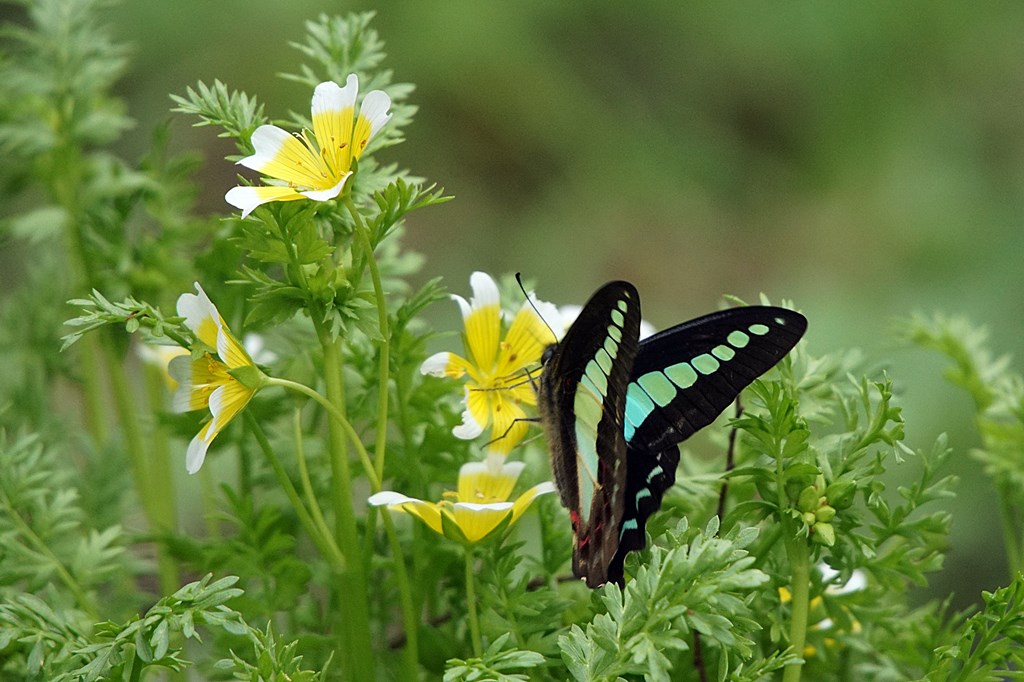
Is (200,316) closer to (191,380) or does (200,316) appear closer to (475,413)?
(191,380)

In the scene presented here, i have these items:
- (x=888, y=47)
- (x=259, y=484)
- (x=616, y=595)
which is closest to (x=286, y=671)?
(x=616, y=595)

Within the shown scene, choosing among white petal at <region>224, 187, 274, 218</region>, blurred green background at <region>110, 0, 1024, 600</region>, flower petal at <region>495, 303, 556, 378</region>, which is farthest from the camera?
blurred green background at <region>110, 0, 1024, 600</region>

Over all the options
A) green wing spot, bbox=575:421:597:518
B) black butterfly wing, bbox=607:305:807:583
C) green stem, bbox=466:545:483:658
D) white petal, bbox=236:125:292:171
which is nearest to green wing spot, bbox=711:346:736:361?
black butterfly wing, bbox=607:305:807:583

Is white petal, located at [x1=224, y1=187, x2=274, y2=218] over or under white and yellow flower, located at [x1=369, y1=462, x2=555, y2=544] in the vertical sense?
over

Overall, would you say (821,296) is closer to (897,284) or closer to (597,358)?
(897,284)

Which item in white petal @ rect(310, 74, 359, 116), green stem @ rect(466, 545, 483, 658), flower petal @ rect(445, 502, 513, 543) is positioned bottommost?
green stem @ rect(466, 545, 483, 658)

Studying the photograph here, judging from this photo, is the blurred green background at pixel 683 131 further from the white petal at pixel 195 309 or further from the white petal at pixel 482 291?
the white petal at pixel 195 309

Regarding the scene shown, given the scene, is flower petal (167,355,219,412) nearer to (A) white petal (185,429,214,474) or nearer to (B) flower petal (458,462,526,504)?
(A) white petal (185,429,214,474)

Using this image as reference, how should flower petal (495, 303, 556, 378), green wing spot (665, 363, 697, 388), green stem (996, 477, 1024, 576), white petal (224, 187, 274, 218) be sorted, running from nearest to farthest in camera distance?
1. white petal (224, 187, 274, 218)
2. green wing spot (665, 363, 697, 388)
3. flower petal (495, 303, 556, 378)
4. green stem (996, 477, 1024, 576)
